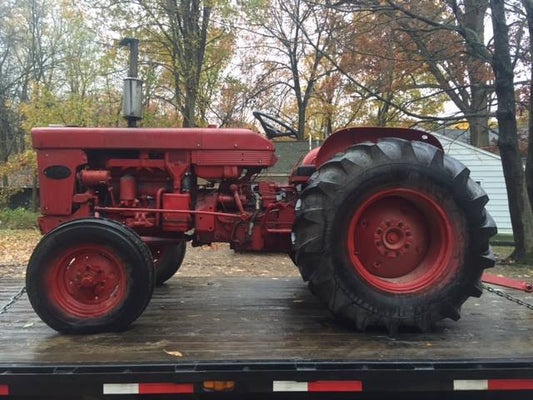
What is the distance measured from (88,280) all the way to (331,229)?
159 cm

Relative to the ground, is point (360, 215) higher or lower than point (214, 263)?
higher

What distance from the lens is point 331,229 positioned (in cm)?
310

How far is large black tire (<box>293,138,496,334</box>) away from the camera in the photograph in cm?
311

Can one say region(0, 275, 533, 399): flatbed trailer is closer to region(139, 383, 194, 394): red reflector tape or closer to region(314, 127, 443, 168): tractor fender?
region(139, 383, 194, 394): red reflector tape

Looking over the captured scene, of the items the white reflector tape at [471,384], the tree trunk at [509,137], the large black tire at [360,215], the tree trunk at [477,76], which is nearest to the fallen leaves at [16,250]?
the large black tire at [360,215]

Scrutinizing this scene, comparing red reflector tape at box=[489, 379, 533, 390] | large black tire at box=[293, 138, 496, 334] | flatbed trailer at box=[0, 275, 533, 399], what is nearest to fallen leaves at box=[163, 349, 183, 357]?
flatbed trailer at box=[0, 275, 533, 399]

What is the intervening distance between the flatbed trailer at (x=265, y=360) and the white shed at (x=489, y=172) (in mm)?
11974

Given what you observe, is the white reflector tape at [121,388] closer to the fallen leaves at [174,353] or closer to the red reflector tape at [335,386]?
the fallen leaves at [174,353]

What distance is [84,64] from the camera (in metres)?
21.0

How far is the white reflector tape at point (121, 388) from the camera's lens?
2.44 meters

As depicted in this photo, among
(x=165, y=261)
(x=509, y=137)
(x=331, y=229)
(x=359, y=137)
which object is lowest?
(x=165, y=261)

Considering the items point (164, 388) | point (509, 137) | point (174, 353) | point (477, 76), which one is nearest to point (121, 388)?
point (164, 388)

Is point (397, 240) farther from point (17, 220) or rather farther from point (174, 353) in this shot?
point (17, 220)

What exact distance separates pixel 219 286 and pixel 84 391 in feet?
6.93
